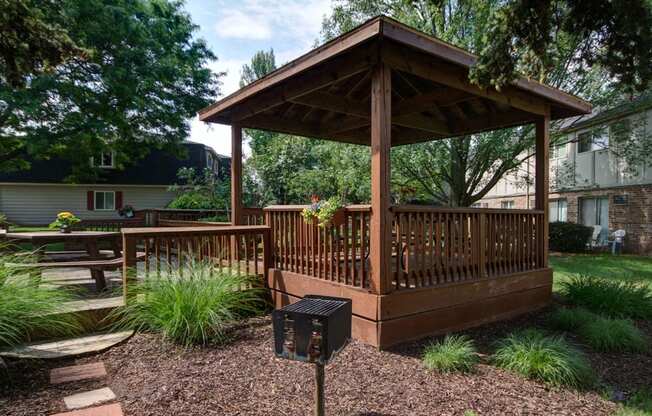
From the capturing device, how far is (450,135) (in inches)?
274

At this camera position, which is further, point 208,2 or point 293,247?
point 208,2

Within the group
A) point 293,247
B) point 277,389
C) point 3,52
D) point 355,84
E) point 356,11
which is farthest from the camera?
point 356,11

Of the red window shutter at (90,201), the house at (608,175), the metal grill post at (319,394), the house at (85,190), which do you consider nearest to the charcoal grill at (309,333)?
the metal grill post at (319,394)

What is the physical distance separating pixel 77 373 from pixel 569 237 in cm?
1477

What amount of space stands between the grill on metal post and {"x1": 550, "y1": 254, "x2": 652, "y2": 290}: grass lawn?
5.97 m

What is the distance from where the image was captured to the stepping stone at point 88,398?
8.46ft

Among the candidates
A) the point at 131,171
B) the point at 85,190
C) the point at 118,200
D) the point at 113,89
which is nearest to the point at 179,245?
the point at 113,89

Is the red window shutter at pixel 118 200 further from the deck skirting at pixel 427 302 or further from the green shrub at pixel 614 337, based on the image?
the green shrub at pixel 614 337

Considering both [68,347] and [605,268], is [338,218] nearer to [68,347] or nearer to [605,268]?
[68,347]

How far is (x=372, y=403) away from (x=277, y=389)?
2.39ft

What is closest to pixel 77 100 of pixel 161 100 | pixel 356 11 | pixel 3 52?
pixel 161 100

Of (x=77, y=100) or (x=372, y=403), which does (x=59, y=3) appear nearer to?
(x=77, y=100)

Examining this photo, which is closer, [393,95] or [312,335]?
[312,335]

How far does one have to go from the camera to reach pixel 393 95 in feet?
18.6
